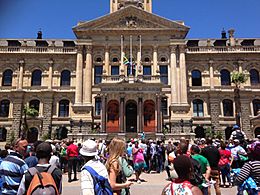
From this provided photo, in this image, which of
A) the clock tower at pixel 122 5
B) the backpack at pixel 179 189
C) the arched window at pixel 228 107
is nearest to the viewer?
the backpack at pixel 179 189

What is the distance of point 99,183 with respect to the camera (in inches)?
183

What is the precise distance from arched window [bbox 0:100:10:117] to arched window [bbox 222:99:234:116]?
118 feet

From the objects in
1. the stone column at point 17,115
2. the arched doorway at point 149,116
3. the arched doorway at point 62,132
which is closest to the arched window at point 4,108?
the stone column at point 17,115

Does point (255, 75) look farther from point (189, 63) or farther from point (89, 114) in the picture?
point (89, 114)

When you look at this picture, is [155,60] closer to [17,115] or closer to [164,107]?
[164,107]

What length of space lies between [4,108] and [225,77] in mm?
37779

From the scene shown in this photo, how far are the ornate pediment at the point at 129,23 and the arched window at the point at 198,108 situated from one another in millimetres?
11233

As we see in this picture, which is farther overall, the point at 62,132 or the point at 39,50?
the point at 39,50

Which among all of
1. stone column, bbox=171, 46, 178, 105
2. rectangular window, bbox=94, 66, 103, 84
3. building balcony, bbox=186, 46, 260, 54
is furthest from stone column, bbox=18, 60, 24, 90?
building balcony, bbox=186, 46, 260, 54

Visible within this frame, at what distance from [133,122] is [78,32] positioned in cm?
1753

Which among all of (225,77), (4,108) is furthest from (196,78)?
(4,108)

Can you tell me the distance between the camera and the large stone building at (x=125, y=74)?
42.2 metres

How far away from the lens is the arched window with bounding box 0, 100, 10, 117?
44.4 meters

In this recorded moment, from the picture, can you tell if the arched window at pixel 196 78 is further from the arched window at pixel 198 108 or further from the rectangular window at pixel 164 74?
the rectangular window at pixel 164 74
